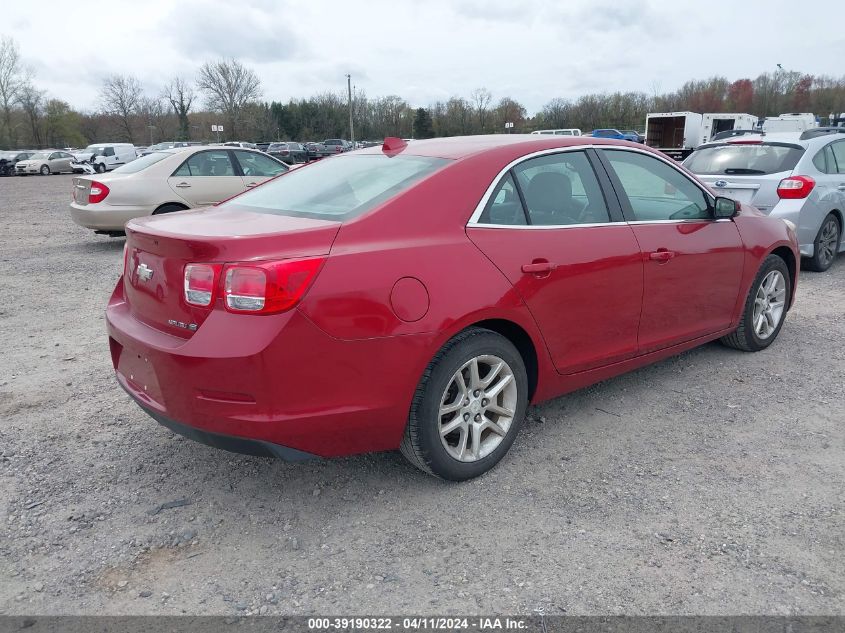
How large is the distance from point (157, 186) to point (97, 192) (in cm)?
83

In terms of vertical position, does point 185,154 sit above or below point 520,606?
above

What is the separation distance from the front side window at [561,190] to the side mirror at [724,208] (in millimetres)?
1045

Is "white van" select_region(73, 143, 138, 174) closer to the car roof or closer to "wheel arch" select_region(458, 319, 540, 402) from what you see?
the car roof

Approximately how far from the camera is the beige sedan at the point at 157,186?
9461 mm

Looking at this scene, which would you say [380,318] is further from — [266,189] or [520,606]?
[266,189]

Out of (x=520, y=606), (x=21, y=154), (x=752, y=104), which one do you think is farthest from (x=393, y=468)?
(x=752, y=104)

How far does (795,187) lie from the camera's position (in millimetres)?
7242

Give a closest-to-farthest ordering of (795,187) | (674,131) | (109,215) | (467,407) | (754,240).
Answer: (467,407)
(754,240)
(795,187)
(109,215)
(674,131)

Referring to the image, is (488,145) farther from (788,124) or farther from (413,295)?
(788,124)

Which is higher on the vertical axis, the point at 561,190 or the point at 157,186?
the point at 561,190

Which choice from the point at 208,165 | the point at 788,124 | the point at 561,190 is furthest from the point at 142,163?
the point at 788,124

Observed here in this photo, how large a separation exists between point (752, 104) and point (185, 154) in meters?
81.8

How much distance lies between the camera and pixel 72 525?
285cm

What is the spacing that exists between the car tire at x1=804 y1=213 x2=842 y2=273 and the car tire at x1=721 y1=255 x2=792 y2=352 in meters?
3.04
